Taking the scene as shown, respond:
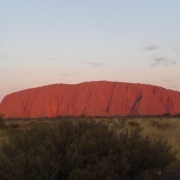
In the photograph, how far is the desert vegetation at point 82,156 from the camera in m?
5.91

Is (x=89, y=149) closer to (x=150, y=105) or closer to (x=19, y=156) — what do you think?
(x=19, y=156)

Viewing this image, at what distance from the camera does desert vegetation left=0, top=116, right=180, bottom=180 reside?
233 inches

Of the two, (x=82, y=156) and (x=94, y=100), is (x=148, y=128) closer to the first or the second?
(x=82, y=156)

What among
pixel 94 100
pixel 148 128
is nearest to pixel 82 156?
pixel 148 128

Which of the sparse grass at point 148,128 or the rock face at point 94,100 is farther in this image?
the rock face at point 94,100

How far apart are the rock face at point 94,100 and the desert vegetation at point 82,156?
7330 cm

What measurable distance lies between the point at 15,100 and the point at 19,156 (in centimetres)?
9293

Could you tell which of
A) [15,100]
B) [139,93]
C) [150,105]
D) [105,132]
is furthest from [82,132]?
[15,100]

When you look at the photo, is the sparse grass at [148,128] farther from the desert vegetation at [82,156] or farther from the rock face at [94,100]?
the rock face at [94,100]

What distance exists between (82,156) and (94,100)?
264 ft

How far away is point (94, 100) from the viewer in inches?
3406

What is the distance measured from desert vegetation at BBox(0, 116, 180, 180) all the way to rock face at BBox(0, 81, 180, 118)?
240ft

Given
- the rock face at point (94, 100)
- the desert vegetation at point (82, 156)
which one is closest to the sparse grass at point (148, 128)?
the desert vegetation at point (82, 156)

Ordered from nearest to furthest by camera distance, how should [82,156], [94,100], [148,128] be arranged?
[82,156], [148,128], [94,100]
